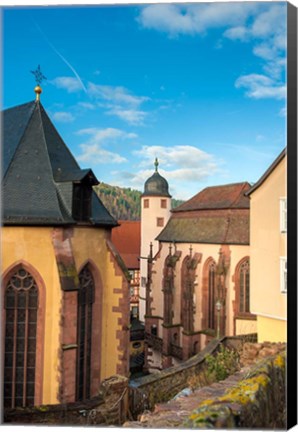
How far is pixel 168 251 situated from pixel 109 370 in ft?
37.7

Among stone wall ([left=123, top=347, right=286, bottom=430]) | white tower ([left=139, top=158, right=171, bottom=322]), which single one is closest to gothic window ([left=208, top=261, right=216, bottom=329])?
white tower ([left=139, top=158, right=171, bottom=322])

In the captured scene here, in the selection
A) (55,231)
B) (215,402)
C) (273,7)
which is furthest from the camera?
(55,231)

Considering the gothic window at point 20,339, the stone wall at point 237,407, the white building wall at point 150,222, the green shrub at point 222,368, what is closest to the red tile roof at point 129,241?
the white building wall at point 150,222

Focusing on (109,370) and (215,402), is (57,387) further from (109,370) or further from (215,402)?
(215,402)

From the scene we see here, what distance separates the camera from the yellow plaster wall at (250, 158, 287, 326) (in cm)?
725

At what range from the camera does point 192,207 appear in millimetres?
20922

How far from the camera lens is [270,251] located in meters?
7.55

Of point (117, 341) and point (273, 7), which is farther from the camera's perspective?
point (117, 341)

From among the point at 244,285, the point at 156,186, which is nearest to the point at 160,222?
the point at 156,186

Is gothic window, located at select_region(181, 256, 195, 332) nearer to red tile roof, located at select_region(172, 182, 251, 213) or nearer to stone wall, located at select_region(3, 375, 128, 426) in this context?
red tile roof, located at select_region(172, 182, 251, 213)

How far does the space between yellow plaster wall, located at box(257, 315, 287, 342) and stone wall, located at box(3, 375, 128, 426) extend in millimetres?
3236

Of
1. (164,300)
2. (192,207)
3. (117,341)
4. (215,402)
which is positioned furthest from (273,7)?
(164,300)

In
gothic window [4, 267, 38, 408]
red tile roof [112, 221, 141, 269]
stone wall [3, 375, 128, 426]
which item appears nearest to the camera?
stone wall [3, 375, 128, 426]

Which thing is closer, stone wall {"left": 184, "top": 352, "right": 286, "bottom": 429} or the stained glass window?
stone wall {"left": 184, "top": 352, "right": 286, "bottom": 429}
